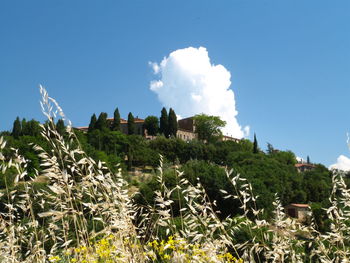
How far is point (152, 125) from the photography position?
345 ft

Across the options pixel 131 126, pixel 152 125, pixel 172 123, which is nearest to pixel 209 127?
pixel 172 123

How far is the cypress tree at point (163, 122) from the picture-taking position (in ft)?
338

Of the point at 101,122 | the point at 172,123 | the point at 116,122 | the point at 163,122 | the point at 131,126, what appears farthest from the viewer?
the point at 163,122

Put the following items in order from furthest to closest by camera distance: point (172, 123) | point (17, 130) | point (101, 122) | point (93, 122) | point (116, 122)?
point (172, 123)
point (116, 122)
point (93, 122)
point (101, 122)
point (17, 130)

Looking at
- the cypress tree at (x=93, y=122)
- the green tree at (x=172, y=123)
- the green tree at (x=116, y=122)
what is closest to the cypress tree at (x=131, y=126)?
the green tree at (x=116, y=122)

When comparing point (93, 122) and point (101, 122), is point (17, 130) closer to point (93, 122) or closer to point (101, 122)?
point (93, 122)

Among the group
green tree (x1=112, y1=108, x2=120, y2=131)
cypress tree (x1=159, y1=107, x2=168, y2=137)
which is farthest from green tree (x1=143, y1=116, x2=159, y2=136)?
green tree (x1=112, y1=108, x2=120, y2=131)

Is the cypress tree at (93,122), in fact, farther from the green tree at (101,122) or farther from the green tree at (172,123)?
the green tree at (172,123)

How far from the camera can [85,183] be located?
7.81 ft

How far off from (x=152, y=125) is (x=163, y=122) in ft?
12.4

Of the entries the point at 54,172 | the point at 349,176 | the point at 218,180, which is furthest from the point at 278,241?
the point at 349,176

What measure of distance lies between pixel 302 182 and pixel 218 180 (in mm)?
28452

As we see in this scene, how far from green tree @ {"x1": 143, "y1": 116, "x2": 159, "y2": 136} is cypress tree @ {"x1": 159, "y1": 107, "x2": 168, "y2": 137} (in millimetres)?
1586

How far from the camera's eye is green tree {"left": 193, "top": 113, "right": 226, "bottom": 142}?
106312mm
